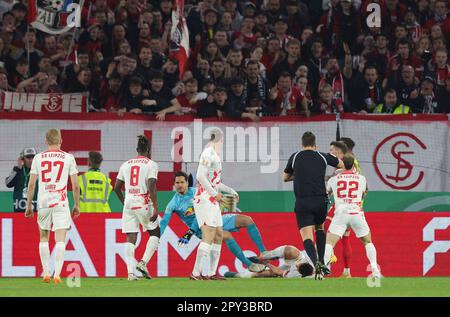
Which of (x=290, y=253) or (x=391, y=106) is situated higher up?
(x=391, y=106)

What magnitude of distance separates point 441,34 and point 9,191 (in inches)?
362

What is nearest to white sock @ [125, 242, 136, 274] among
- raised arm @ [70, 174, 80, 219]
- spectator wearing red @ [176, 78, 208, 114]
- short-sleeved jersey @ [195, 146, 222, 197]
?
raised arm @ [70, 174, 80, 219]

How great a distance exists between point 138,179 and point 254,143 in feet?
13.6

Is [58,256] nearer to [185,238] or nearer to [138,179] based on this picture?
[138,179]

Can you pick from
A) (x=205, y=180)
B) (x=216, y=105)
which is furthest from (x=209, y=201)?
(x=216, y=105)

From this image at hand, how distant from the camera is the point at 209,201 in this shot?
1692cm

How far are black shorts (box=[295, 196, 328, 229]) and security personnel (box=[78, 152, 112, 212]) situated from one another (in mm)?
3773

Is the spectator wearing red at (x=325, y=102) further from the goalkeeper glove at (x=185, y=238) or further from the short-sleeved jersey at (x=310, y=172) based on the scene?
the short-sleeved jersey at (x=310, y=172)

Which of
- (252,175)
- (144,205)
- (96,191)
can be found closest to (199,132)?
(252,175)

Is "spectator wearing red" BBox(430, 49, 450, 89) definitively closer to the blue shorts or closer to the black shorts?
the blue shorts

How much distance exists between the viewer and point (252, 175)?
20891 mm

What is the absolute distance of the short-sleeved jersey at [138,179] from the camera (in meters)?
17.1

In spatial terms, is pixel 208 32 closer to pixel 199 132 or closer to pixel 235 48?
pixel 235 48

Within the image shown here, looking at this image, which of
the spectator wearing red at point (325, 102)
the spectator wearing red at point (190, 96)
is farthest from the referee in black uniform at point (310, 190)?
the spectator wearing red at point (325, 102)
